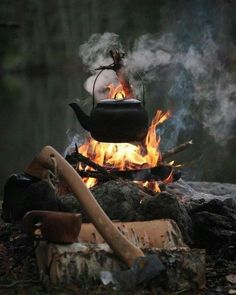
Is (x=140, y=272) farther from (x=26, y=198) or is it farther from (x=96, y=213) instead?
(x=26, y=198)

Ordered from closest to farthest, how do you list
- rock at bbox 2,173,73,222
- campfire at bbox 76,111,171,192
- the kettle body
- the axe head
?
1. the axe head
2. rock at bbox 2,173,73,222
3. the kettle body
4. campfire at bbox 76,111,171,192

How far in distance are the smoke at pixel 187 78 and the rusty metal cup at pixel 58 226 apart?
5169mm

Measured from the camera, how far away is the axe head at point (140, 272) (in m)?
3.78

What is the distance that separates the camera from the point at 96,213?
402cm

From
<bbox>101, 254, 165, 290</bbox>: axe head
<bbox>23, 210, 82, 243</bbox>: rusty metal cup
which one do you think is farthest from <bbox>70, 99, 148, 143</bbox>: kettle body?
<bbox>101, 254, 165, 290</bbox>: axe head

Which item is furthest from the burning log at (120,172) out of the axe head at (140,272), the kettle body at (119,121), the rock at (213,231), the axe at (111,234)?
the axe head at (140,272)

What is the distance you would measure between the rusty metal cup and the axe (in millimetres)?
142

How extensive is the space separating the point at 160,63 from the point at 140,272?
226 inches

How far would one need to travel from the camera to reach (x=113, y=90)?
21.0 feet

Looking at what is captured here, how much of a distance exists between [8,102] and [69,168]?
6.31 metres

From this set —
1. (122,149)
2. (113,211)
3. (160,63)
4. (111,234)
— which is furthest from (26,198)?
(160,63)

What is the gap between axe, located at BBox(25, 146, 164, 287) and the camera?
3789mm

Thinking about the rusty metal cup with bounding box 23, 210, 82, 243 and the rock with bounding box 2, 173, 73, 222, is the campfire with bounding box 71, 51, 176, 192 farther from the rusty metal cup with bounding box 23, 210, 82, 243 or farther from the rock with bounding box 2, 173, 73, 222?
the rusty metal cup with bounding box 23, 210, 82, 243

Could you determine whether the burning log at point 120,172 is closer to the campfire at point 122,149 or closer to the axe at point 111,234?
the campfire at point 122,149
